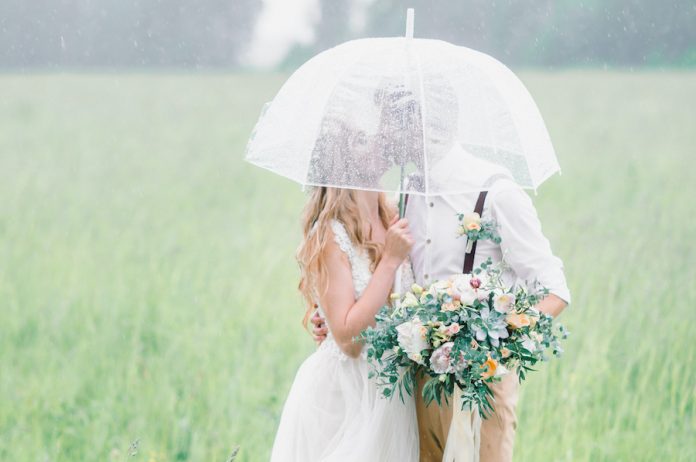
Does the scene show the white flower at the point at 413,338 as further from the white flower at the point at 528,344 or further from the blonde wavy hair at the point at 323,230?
the blonde wavy hair at the point at 323,230

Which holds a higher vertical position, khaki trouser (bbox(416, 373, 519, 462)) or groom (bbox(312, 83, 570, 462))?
groom (bbox(312, 83, 570, 462))

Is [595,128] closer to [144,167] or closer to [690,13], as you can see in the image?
[144,167]

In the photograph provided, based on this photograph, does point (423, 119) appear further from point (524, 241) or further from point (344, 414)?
point (344, 414)

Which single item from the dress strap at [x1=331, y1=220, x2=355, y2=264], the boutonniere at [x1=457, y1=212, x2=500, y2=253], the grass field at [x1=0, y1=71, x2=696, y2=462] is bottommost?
the grass field at [x1=0, y1=71, x2=696, y2=462]

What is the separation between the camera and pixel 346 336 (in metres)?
2.99

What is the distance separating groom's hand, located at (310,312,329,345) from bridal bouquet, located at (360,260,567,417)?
67 cm

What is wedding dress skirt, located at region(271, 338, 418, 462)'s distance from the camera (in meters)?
3.15

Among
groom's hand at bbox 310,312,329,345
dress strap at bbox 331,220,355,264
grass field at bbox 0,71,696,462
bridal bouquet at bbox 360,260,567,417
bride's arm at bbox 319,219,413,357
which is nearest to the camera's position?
bridal bouquet at bbox 360,260,567,417

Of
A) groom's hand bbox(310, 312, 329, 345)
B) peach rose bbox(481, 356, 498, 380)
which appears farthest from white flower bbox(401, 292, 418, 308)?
groom's hand bbox(310, 312, 329, 345)

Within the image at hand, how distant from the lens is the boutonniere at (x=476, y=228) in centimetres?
292

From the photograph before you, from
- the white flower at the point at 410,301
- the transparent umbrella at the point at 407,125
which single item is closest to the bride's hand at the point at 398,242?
the transparent umbrella at the point at 407,125

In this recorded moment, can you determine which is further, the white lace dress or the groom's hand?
the groom's hand

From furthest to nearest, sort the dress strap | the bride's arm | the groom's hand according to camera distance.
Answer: the groom's hand → the dress strap → the bride's arm

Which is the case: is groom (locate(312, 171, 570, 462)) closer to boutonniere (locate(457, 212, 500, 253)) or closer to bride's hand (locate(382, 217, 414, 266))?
boutonniere (locate(457, 212, 500, 253))
